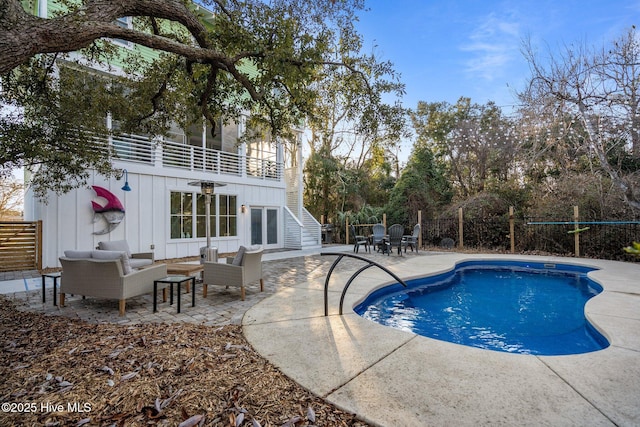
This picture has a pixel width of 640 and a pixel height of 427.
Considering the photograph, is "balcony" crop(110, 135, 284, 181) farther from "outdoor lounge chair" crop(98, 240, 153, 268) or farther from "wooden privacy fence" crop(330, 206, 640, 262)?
"wooden privacy fence" crop(330, 206, 640, 262)

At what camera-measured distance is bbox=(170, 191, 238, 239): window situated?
424 inches

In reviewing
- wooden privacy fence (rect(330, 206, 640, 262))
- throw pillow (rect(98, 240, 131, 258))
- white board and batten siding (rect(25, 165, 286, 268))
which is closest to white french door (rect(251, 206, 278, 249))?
white board and batten siding (rect(25, 165, 286, 268))

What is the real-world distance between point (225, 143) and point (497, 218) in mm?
12719

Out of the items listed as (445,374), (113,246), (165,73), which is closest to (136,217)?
(113,246)

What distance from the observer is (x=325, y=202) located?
1953 centimetres

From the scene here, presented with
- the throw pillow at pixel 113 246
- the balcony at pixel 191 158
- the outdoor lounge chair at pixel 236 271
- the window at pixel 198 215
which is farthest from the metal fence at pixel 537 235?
the throw pillow at pixel 113 246

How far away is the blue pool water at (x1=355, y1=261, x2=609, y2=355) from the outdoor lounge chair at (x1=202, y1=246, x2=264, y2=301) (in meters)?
1.95

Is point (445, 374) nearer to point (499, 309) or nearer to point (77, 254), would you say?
point (499, 309)

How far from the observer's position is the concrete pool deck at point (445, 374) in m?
1.99

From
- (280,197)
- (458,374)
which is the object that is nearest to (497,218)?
(280,197)

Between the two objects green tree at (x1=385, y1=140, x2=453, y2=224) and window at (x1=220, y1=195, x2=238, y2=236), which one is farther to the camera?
green tree at (x1=385, y1=140, x2=453, y2=224)

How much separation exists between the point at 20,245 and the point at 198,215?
4.80 m

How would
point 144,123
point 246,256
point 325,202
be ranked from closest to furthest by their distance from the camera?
point 246,256 → point 144,123 → point 325,202

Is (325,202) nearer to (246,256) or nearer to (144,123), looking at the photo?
(144,123)
